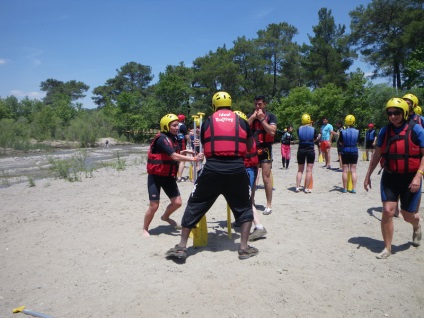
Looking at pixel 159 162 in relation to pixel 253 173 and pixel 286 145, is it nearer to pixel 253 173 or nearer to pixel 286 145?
pixel 253 173

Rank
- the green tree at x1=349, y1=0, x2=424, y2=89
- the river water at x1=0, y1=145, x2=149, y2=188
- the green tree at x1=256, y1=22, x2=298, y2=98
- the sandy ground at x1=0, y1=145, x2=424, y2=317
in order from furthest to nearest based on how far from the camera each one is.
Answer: the green tree at x1=256, y1=22, x2=298, y2=98 < the green tree at x1=349, y1=0, x2=424, y2=89 < the river water at x1=0, y1=145, x2=149, y2=188 < the sandy ground at x1=0, y1=145, x2=424, y2=317

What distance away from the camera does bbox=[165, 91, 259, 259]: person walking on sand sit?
4.39 meters

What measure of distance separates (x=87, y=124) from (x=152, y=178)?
46.9m

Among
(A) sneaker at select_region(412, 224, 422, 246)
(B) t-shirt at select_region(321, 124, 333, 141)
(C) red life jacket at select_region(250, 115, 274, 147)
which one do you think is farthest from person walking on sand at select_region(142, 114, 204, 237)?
(B) t-shirt at select_region(321, 124, 333, 141)

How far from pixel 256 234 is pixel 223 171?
61.6 inches

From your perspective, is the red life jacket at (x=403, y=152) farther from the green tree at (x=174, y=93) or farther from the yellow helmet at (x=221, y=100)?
the green tree at (x=174, y=93)

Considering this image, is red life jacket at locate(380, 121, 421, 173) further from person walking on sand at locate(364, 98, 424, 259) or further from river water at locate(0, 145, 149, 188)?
river water at locate(0, 145, 149, 188)

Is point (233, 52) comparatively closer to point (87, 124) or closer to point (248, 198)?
point (87, 124)

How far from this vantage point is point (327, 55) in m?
45.2

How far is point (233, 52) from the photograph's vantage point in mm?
51500

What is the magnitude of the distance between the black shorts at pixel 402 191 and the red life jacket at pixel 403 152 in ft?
0.38

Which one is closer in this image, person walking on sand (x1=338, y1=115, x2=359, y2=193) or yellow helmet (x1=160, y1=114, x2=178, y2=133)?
yellow helmet (x1=160, y1=114, x2=178, y2=133)

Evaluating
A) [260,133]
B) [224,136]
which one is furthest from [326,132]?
[224,136]

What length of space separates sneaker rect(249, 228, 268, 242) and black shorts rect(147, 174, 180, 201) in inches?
56.1
